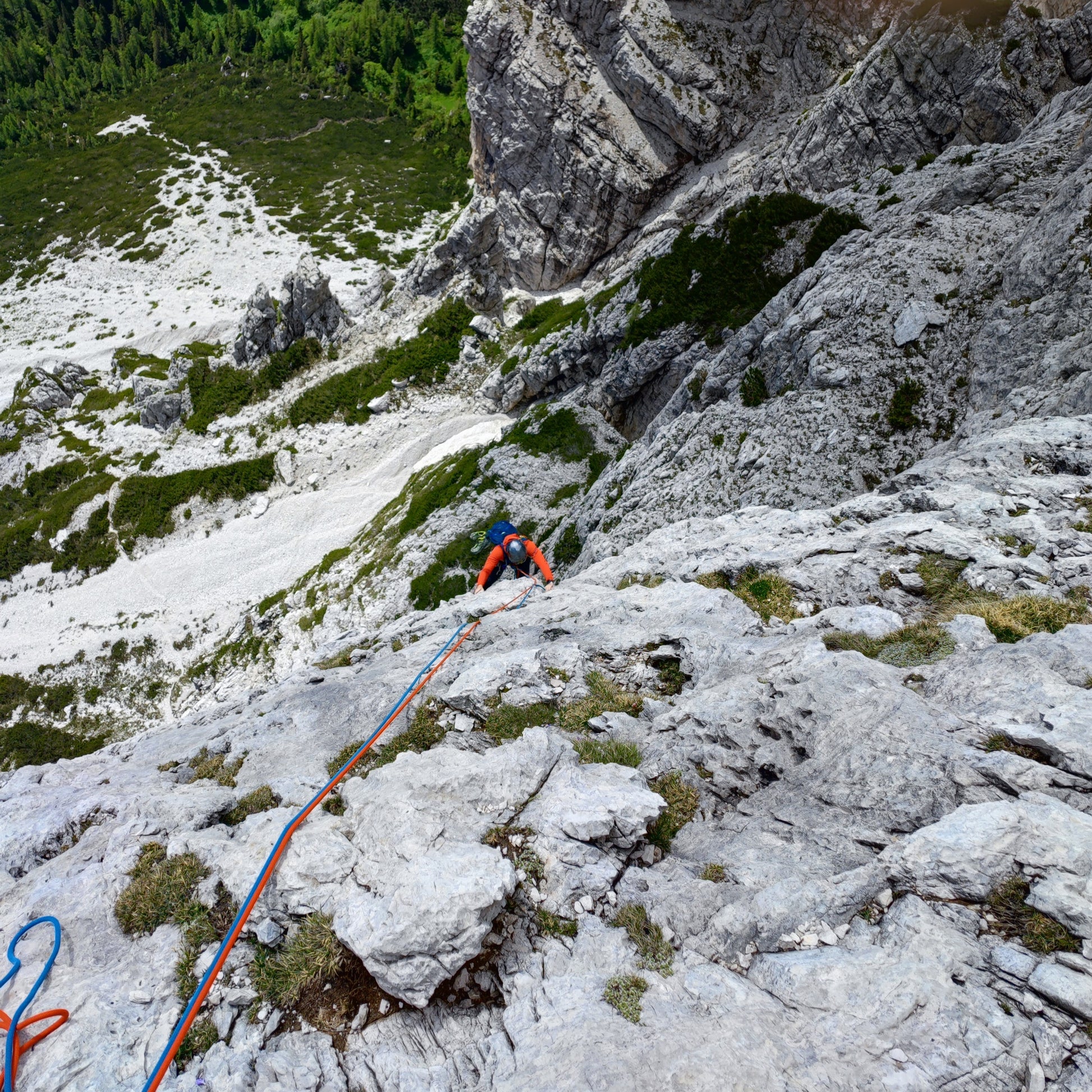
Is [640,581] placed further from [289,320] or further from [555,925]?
[289,320]

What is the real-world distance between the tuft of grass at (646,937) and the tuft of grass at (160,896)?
17.3 ft

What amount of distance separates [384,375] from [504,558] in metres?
39.0

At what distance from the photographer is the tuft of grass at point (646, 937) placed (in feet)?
18.8

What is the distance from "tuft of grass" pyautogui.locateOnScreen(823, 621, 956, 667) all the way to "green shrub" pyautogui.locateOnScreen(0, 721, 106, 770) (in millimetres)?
45431

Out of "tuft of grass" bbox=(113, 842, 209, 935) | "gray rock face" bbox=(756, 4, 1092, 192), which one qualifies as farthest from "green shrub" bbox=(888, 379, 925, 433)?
"gray rock face" bbox=(756, 4, 1092, 192)

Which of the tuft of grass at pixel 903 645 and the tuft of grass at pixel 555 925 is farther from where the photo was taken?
the tuft of grass at pixel 903 645

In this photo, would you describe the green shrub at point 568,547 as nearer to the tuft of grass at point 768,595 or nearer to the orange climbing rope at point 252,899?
the tuft of grass at point 768,595

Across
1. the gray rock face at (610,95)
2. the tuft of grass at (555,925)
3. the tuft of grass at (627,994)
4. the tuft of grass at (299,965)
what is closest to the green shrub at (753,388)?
the tuft of grass at (555,925)

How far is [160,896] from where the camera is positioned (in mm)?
7141

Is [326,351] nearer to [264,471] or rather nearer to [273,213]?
[264,471]

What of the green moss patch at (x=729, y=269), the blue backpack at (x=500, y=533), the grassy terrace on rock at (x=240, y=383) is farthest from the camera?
the grassy terrace on rock at (x=240, y=383)

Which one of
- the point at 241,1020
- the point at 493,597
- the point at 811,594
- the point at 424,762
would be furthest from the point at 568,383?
the point at 241,1020

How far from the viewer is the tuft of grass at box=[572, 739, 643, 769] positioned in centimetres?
861

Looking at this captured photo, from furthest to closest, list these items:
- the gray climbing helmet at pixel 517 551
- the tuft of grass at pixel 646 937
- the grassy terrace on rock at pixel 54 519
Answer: the grassy terrace on rock at pixel 54 519 → the gray climbing helmet at pixel 517 551 → the tuft of grass at pixel 646 937
